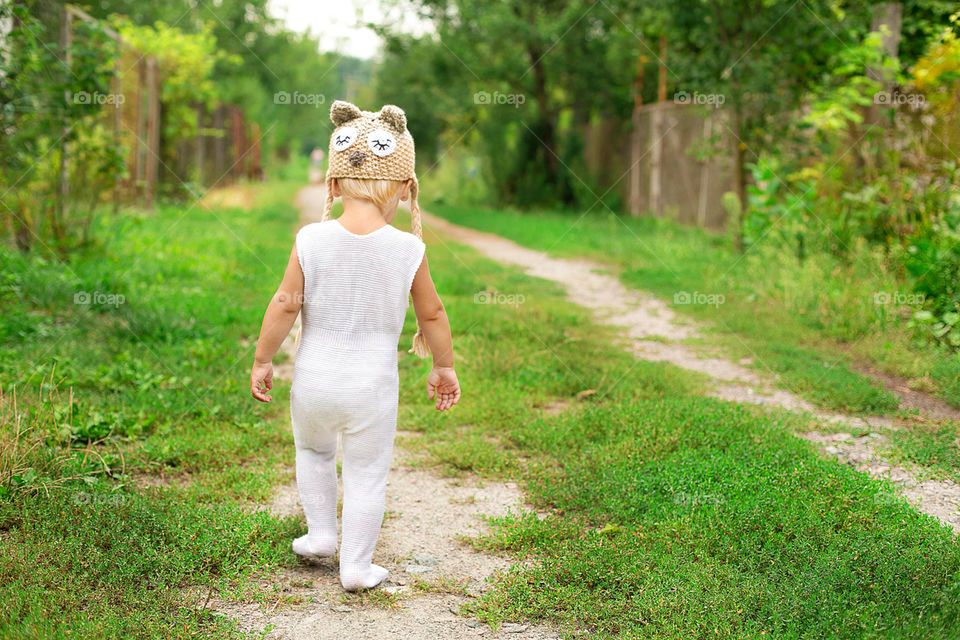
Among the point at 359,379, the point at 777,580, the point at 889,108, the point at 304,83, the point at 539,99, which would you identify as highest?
the point at 304,83

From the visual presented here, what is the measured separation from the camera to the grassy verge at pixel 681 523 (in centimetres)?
264

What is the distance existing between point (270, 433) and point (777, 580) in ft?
8.44

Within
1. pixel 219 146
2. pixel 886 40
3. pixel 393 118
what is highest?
pixel 886 40

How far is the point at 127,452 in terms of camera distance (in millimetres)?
3891

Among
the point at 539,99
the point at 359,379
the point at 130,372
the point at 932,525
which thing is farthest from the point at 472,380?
the point at 539,99

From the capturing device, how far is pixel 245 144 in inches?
896

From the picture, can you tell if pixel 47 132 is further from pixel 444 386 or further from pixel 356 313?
pixel 444 386

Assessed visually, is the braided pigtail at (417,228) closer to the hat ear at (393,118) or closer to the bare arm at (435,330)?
the bare arm at (435,330)

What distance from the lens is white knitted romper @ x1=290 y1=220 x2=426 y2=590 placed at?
2.85m

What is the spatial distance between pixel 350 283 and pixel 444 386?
21.0 inches

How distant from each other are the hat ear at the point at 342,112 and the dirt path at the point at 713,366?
2703 millimetres

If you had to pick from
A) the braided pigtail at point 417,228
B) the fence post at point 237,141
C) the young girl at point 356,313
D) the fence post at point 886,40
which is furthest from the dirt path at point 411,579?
the fence post at point 237,141

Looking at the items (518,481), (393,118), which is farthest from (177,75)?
(393,118)

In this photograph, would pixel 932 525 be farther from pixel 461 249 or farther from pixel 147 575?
pixel 461 249
